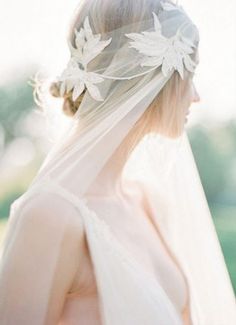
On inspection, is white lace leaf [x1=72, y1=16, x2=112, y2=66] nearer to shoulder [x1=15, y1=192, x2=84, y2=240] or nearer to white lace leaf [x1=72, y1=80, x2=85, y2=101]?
white lace leaf [x1=72, y1=80, x2=85, y2=101]

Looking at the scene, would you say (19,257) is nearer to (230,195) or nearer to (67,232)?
(67,232)

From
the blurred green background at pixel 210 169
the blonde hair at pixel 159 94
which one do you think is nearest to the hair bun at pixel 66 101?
the blonde hair at pixel 159 94

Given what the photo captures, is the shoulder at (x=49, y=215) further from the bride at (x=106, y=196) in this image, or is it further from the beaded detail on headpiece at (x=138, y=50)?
the beaded detail on headpiece at (x=138, y=50)

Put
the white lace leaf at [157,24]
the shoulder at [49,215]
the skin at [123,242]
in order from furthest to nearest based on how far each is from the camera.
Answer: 1. the white lace leaf at [157,24]
2. the skin at [123,242]
3. the shoulder at [49,215]

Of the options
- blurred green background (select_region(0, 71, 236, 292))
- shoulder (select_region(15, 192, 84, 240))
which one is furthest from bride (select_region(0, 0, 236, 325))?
blurred green background (select_region(0, 71, 236, 292))

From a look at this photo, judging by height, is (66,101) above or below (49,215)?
above

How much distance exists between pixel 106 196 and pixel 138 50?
15.0 inches

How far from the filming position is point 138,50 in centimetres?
189

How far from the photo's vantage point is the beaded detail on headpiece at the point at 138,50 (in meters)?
1.87

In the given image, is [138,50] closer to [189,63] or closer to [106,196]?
[189,63]

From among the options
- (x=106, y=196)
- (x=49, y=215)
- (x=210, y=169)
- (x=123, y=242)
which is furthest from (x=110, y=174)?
(x=210, y=169)

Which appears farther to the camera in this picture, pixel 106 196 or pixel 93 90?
pixel 106 196

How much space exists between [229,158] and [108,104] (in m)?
5.25

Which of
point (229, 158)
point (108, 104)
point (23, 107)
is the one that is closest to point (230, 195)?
point (229, 158)
